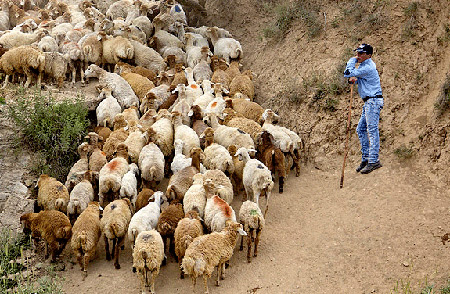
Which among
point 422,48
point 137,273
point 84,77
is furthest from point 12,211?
point 422,48

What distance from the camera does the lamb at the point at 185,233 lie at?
7.18 metres

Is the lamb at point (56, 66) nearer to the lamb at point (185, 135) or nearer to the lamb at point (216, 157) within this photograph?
the lamb at point (185, 135)

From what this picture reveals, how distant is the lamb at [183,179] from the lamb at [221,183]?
0.37 metres

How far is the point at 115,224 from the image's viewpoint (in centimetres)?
765

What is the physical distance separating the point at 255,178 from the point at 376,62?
4273 mm

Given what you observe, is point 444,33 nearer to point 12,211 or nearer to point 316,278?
point 316,278

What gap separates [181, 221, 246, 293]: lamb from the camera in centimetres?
675

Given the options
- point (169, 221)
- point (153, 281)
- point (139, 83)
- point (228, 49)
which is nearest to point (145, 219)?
point (169, 221)

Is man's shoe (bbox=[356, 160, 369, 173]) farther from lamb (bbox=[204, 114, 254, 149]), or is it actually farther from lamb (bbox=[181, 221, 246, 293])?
lamb (bbox=[181, 221, 246, 293])

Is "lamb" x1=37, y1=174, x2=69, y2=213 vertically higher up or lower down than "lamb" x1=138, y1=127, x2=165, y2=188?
lower down

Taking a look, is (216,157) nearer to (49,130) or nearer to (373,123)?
(373,123)

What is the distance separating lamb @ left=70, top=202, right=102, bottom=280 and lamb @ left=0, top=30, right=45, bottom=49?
24.1 ft

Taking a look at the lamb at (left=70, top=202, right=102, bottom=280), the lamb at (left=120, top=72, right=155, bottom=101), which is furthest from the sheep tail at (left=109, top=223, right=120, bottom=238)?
the lamb at (left=120, top=72, right=155, bottom=101)

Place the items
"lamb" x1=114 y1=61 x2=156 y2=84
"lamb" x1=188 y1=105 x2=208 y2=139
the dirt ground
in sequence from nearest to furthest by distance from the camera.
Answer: the dirt ground < "lamb" x1=188 y1=105 x2=208 y2=139 < "lamb" x1=114 y1=61 x2=156 y2=84
